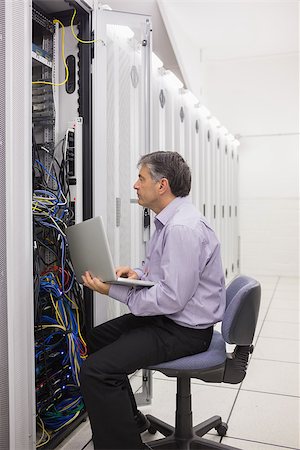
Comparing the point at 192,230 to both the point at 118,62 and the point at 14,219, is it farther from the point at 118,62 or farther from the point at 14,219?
the point at 118,62

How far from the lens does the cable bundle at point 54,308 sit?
200cm

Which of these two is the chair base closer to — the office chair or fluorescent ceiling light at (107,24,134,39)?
the office chair

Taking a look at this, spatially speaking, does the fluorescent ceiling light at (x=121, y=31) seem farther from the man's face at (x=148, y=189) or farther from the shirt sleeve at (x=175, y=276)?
the shirt sleeve at (x=175, y=276)

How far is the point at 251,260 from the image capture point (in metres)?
7.27

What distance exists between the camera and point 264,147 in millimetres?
7242

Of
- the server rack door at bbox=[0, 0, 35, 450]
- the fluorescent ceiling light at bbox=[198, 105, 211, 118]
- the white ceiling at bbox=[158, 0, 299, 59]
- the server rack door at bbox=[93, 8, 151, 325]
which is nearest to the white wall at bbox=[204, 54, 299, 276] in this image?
the white ceiling at bbox=[158, 0, 299, 59]

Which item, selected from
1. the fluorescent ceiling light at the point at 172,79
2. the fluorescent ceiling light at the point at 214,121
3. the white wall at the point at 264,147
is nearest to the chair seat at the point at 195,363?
the fluorescent ceiling light at the point at 172,79

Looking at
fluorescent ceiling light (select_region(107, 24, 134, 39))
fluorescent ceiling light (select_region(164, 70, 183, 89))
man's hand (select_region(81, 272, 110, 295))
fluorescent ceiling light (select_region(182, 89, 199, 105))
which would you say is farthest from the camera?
fluorescent ceiling light (select_region(182, 89, 199, 105))

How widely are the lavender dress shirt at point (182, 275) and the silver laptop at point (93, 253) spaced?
85 mm

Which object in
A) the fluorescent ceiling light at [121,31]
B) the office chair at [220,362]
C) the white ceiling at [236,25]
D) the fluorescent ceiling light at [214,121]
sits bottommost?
the office chair at [220,362]

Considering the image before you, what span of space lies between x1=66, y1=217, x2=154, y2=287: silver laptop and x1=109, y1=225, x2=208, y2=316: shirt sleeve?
0.29 ft

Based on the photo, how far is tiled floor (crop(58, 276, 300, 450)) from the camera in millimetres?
2033

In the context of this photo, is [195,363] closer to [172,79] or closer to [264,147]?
[172,79]

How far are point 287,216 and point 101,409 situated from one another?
6253 mm
